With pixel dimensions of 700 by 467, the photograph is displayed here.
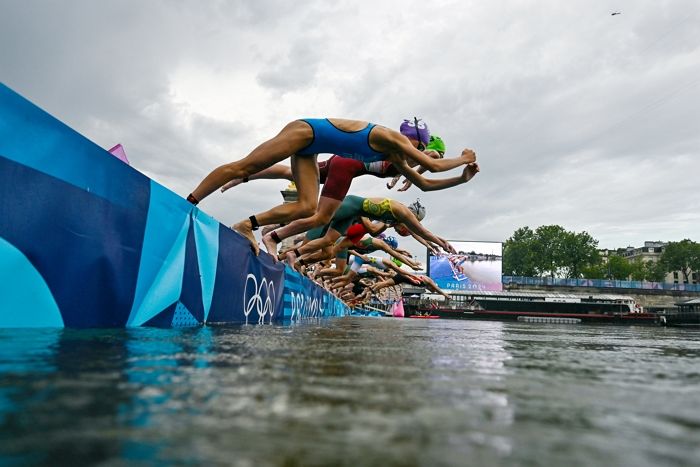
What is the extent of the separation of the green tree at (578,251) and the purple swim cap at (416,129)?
238 feet

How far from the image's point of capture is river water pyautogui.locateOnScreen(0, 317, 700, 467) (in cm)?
53

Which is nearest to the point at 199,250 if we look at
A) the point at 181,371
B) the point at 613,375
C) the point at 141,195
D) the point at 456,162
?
the point at 141,195

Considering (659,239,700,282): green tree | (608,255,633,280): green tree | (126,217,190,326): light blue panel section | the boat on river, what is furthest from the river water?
(659,239,700,282): green tree

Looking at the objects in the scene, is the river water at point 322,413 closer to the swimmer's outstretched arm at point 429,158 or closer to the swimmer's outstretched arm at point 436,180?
the swimmer's outstretched arm at point 429,158

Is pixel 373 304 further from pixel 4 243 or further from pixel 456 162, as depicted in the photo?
pixel 4 243

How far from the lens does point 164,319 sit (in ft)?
10.0

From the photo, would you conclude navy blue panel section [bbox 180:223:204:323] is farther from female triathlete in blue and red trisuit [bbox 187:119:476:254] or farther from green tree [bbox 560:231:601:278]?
green tree [bbox 560:231:601:278]

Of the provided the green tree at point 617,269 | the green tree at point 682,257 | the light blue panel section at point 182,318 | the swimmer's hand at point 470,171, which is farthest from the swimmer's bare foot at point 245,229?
the green tree at point 682,257

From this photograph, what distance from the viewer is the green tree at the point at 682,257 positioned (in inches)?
2921

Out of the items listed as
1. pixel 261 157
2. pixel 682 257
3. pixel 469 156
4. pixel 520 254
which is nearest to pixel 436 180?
pixel 469 156

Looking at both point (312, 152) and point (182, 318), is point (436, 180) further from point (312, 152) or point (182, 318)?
point (182, 318)

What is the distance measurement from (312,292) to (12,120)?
819cm

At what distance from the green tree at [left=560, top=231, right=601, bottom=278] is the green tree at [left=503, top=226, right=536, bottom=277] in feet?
15.3

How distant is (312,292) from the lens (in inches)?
391
